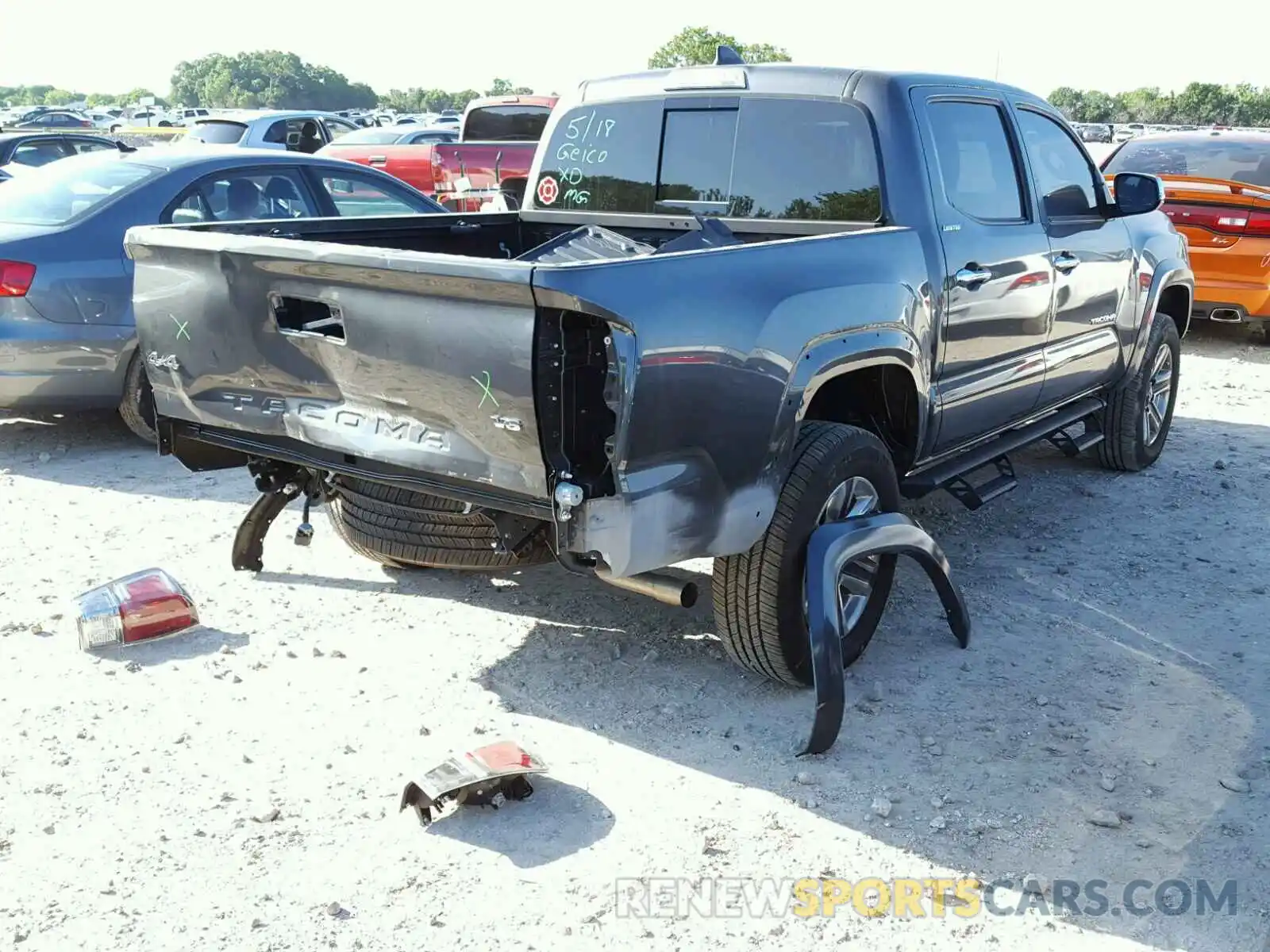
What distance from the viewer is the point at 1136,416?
6.53 m

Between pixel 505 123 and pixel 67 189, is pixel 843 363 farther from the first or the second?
pixel 505 123

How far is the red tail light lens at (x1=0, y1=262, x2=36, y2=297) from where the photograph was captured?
20.4ft

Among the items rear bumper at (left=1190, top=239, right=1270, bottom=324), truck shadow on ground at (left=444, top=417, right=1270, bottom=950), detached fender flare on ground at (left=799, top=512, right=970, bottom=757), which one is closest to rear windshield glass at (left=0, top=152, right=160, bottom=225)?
truck shadow on ground at (left=444, top=417, right=1270, bottom=950)

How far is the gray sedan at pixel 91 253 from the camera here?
6.27 metres

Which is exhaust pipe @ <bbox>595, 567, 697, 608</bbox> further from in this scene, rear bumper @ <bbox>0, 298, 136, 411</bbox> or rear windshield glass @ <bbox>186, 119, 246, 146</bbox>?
rear windshield glass @ <bbox>186, 119, 246, 146</bbox>

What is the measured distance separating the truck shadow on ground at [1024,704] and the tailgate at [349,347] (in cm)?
102

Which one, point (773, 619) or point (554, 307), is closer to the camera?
point (554, 307)

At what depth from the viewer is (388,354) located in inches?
140

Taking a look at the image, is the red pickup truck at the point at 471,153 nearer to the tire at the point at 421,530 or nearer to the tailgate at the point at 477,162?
the tailgate at the point at 477,162

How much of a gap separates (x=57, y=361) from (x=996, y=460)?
15.3 ft

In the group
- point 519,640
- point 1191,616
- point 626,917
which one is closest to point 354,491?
point 519,640

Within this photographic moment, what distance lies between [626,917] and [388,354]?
5.48ft

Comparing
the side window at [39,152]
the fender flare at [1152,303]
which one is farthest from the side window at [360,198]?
the side window at [39,152]

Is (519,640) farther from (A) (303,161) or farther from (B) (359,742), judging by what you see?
(A) (303,161)
